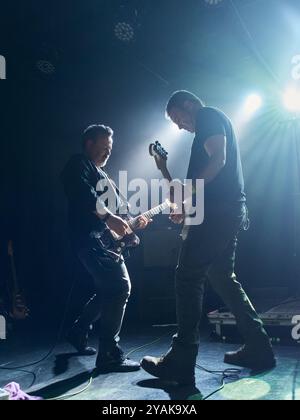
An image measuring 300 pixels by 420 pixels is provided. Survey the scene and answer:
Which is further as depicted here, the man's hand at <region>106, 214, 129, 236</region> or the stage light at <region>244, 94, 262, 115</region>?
the stage light at <region>244, 94, 262, 115</region>

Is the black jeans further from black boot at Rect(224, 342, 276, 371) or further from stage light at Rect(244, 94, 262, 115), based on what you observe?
stage light at Rect(244, 94, 262, 115)

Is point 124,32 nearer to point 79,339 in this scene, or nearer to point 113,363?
point 79,339

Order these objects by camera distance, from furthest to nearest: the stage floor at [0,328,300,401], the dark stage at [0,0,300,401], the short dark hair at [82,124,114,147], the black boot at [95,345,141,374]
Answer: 1. the short dark hair at [82,124,114,147]
2. the black boot at [95,345,141,374]
3. the dark stage at [0,0,300,401]
4. the stage floor at [0,328,300,401]

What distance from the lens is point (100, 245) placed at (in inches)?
117

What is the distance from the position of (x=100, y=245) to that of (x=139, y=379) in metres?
0.95

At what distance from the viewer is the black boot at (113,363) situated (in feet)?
9.00

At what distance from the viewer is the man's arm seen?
2.35 meters

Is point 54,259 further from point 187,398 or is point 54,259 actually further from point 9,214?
point 187,398

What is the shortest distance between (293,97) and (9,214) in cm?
414

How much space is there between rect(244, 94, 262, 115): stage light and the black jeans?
140 inches

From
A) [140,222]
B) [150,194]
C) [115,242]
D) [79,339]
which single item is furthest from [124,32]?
[79,339]

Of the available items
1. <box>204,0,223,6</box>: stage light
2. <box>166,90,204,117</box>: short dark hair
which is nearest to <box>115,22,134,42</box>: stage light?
<box>204,0,223,6</box>: stage light

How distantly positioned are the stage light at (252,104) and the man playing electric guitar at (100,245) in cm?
Result: 306
